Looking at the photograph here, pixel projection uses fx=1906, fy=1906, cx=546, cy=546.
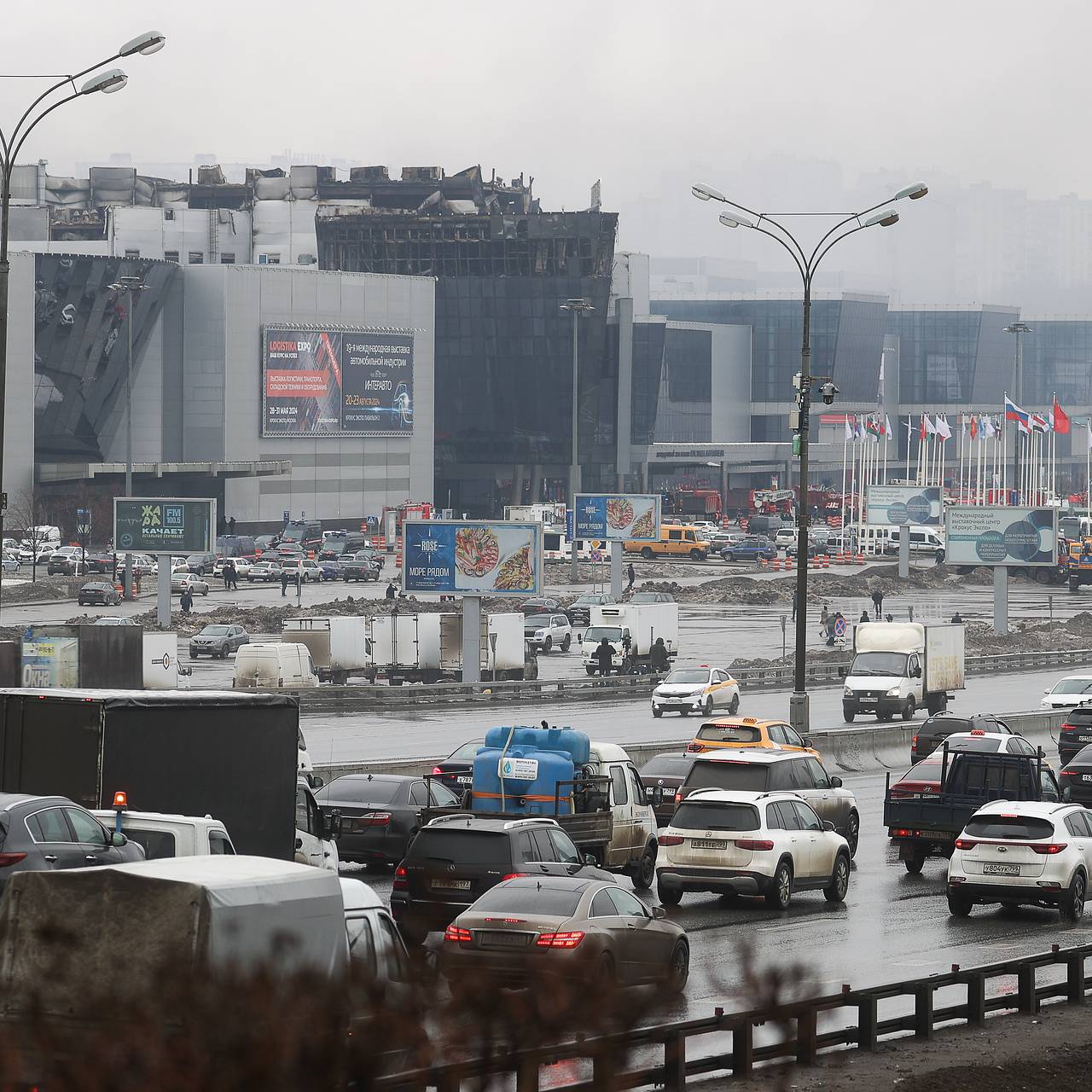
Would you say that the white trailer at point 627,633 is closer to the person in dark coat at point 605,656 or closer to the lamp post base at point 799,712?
the person in dark coat at point 605,656

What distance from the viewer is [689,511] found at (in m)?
155

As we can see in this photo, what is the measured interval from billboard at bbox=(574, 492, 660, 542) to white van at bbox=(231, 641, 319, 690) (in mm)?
32175

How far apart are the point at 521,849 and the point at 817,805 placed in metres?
8.26

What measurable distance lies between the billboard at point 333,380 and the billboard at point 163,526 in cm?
7081

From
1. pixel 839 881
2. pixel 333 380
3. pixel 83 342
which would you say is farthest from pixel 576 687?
pixel 333 380

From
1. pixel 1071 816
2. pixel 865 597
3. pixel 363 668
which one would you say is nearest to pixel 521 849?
pixel 1071 816

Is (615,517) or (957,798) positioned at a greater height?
(615,517)

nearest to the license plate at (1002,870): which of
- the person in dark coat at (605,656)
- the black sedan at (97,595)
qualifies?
the person in dark coat at (605,656)

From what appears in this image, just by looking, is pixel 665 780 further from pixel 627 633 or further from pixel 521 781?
pixel 627 633

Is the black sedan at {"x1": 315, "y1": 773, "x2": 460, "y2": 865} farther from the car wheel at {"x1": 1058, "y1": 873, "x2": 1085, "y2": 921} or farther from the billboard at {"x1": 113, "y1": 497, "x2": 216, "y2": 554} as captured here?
the billboard at {"x1": 113, "y1": 497, "x2": 216, "y2": 554}

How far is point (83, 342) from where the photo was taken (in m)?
123

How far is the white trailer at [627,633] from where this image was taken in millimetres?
58281

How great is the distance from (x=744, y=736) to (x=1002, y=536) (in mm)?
40283

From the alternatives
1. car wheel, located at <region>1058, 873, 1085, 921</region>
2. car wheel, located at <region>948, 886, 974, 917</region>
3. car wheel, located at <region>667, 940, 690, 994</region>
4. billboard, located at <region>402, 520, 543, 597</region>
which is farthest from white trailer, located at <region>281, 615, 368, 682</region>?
car wheel, located at <region>667, 940, 690, 994</region>
